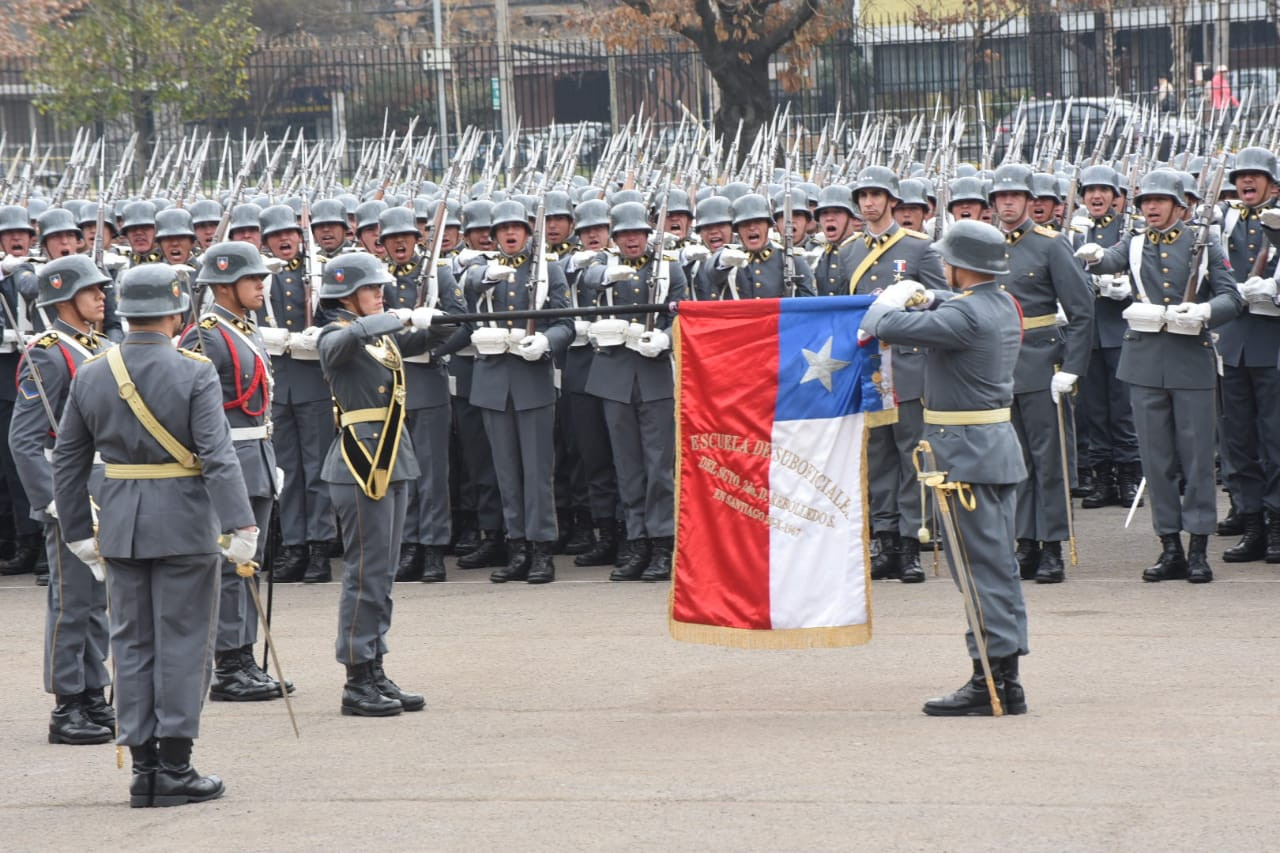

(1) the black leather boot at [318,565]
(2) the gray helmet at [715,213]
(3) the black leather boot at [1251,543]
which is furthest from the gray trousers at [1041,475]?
(1) the black leather boot at [318,565]

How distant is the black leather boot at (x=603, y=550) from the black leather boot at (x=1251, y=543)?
337 cm

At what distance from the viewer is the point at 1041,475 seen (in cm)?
990

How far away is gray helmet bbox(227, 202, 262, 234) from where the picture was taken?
11.7 m

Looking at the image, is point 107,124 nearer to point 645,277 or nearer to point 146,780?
point 645,277

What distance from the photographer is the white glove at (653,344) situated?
10.5m

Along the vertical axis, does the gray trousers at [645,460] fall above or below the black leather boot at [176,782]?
above

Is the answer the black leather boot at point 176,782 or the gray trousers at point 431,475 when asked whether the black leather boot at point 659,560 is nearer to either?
the gray trousers at point 431,475

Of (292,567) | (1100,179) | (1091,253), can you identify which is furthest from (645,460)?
(1100,179)

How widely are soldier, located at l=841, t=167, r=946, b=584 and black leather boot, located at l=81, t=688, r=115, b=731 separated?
13.8ft

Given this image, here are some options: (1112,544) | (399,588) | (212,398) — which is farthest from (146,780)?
(1112,544)

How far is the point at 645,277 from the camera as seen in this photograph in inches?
424

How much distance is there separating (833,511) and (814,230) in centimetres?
633

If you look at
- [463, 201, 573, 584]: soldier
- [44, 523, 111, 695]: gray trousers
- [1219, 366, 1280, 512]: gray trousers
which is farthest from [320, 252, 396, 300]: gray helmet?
[1219, 366, 1280, 512]: gray trousers

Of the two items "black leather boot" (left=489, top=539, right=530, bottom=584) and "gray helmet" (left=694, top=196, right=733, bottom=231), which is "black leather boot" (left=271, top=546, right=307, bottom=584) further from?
"gray helmet" (left=694, top=196, right=733, bottom=231)
